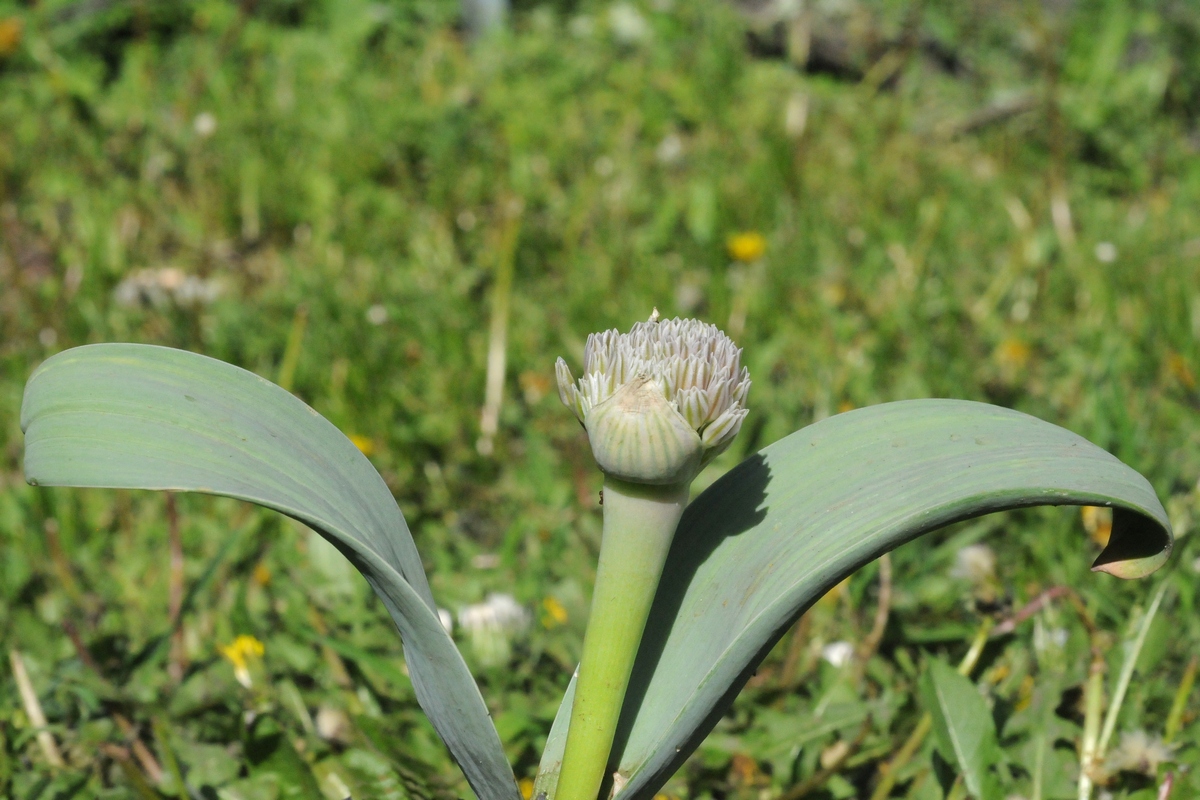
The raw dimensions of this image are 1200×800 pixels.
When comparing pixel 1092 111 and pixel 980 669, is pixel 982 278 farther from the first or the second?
pixel 980 669

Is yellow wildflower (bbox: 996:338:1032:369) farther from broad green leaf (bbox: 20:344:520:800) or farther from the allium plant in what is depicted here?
broad green leaf (bbox: 20:344:520:800)

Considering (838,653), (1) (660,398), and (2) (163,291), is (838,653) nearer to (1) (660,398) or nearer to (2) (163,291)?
(1) (660,398)

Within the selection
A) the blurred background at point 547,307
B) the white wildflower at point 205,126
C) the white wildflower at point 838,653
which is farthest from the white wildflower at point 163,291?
the white wildflower at point 838,653

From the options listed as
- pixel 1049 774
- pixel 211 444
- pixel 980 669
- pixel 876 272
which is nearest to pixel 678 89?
pixel 876 272

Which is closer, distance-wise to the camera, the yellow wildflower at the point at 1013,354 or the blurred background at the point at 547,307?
the blurred background at the point at 547,307

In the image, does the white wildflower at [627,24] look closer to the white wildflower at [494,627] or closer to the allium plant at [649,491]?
the white wildflower at [494,627]

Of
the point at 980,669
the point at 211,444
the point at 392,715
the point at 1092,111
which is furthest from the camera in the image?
the point at 1092,111

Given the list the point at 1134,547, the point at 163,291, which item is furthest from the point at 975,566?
the point at 163,291
